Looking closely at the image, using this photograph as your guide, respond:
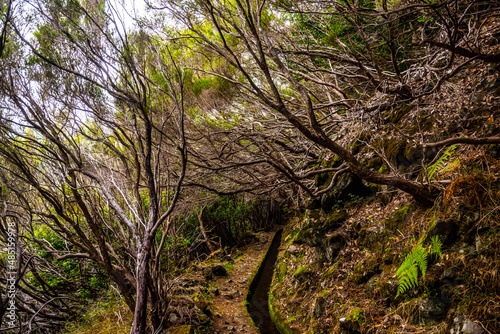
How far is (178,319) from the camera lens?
4.68 meters

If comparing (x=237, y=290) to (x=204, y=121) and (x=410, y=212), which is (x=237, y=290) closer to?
(x=204, y=121)

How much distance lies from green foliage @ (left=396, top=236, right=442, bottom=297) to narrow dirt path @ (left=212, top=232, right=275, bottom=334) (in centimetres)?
327

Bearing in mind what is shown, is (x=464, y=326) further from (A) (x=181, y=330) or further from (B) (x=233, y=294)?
(B) (x=233, y=294)

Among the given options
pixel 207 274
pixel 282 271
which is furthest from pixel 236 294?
pixel 282 271

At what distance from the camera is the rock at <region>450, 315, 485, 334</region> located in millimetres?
2285

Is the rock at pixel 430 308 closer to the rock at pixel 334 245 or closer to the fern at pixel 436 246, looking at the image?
the fern at pixel 436 246

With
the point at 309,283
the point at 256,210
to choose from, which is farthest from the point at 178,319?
the point at 256,210

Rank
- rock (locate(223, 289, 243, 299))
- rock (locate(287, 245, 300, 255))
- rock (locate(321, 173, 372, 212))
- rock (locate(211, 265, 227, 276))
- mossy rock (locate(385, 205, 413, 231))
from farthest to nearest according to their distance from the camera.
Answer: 1. rock (locate(211, 265, 227, 276))
2. rock (locate(223, 289, 243, 299))
3. rock (locate(287, 245, 300, 255))
4. rock (locate(321, 173, 372, 212))
5. mossy rock (locate(385, 205, 413, 231))

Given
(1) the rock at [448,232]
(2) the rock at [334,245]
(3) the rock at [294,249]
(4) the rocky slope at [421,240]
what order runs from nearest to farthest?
1. (4) the rocky slope at [421,240]
2. (1) the rock at [448,232]
3. (2) the rock at [334,245]
4. (3) the rock at [294,249]

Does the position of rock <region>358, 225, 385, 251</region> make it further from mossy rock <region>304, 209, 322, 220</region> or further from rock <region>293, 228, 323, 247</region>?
mossy rock <region>304, 209, 322, 220</region>

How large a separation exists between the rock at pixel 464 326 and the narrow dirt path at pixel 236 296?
3572 mm

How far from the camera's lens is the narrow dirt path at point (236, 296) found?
5.40 metres

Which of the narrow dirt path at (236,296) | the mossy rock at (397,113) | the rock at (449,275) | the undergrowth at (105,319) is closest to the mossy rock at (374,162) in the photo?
the mossy rock at (397,113)

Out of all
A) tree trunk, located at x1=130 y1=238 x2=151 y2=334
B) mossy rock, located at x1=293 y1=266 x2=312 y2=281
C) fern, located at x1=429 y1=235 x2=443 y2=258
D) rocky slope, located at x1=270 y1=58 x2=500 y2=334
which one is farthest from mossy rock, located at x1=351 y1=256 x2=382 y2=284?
tree trunk, located at x1=130 y1=238 x2=151 y2=334
